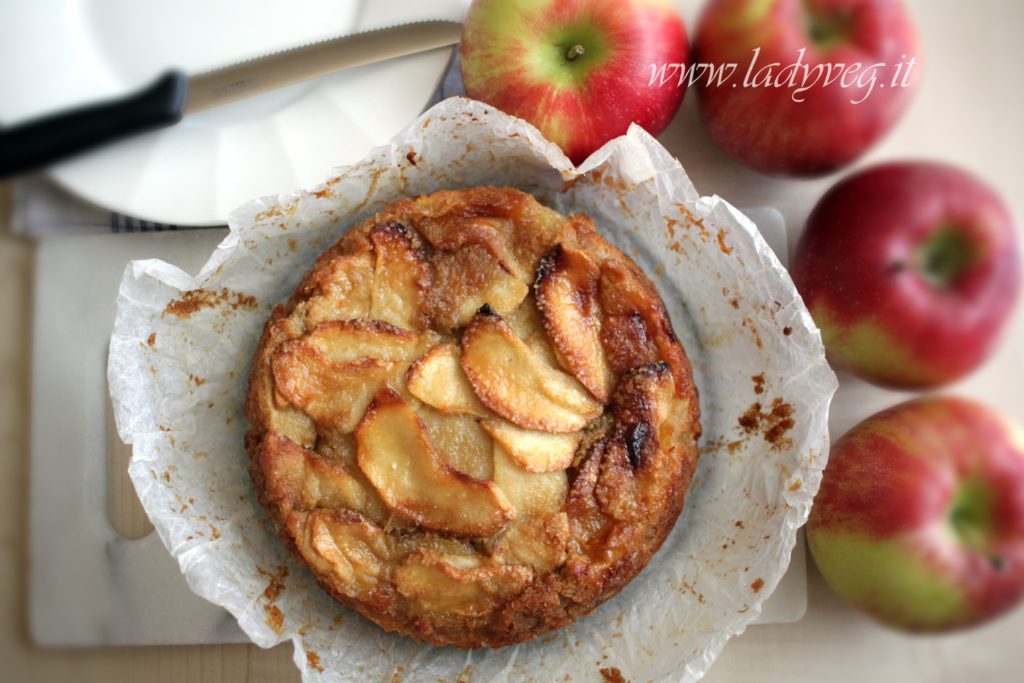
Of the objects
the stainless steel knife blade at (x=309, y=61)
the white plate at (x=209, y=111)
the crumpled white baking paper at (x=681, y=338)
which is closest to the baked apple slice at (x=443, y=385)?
the crumpled white baking paper at (x=681, y=338)

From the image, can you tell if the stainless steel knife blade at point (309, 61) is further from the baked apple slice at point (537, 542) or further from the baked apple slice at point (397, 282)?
the baked apple slice at point (537, 542)

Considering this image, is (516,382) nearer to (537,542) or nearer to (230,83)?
(537,542)

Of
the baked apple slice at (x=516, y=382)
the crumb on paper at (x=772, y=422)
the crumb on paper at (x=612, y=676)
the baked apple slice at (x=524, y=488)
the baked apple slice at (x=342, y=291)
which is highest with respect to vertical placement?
the baked apple slice at (x=342, y=291)

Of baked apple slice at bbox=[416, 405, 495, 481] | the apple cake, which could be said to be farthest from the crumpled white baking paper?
baked apple slice at bbox=[416, 405, 495, 481]

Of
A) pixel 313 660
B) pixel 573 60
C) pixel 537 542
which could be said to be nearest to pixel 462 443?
pixel 537 542

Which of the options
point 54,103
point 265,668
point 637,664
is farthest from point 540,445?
point 54,103

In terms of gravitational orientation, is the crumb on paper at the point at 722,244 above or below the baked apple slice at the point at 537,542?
above

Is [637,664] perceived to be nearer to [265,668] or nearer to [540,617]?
[540,617]
